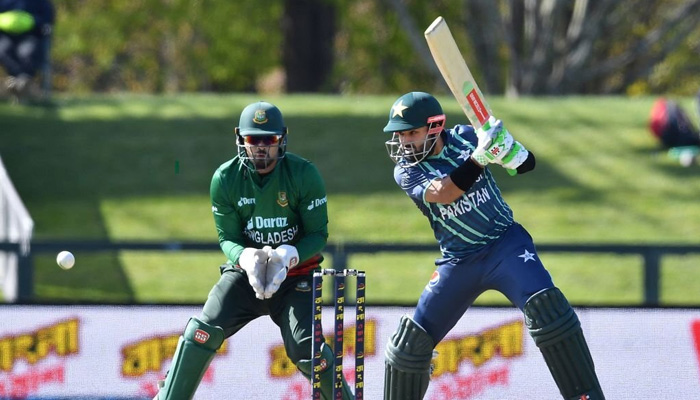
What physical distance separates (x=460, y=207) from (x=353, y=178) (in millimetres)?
9935

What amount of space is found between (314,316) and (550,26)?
18.6 meters

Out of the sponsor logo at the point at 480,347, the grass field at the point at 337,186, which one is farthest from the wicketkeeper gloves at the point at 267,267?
the grass field at the point at 337,186

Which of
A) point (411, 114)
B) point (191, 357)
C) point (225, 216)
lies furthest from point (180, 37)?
point (411, 114)

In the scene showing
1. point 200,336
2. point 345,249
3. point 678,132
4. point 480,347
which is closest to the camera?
point 200,336

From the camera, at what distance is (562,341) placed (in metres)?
6.55

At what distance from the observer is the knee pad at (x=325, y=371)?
668 cm

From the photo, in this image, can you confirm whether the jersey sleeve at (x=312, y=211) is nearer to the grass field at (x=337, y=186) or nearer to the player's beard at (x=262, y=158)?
the player's beard at (x=262, y=158)

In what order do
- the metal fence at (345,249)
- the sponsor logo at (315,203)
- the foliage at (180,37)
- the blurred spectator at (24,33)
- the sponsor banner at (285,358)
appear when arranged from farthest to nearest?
the foliage at (180,37), the blurred spectator at (24,33), the metal fence at (345,249), the sponsor banner at (285,358), the sponsor logo at (315,203)

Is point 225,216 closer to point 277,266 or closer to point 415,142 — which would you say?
point 277,266

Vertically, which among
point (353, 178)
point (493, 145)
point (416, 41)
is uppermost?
point (416, 41)

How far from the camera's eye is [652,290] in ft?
32.4

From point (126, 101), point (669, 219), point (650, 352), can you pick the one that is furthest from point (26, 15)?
point (650, 352)

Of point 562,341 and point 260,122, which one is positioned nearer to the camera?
point 562,341

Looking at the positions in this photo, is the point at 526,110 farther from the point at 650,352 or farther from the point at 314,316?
the point at 314,316
